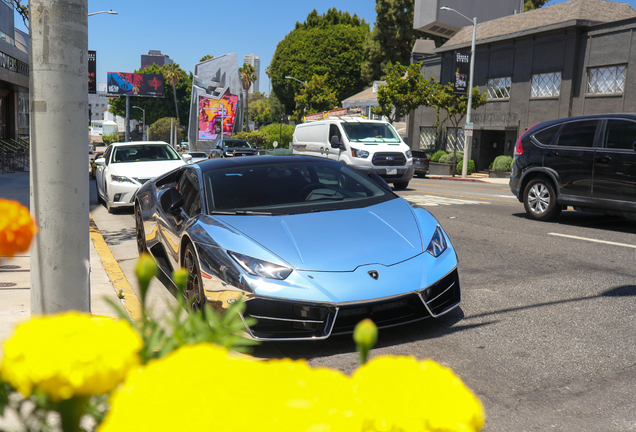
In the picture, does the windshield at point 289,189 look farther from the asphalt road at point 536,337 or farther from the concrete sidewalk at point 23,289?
the concrete sidewalk at point 23,289

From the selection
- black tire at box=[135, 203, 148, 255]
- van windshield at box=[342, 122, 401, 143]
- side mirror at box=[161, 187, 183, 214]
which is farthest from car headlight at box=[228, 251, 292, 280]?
van windshield at box=[342, 122, 401, 143]

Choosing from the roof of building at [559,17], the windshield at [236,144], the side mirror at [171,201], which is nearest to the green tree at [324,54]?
the roof of building at [559,17]

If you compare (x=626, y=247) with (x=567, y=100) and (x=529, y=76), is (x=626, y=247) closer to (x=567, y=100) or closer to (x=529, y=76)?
(x=567, y=100)

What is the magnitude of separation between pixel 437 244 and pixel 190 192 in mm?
2484

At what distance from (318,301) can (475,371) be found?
1109 millimetres

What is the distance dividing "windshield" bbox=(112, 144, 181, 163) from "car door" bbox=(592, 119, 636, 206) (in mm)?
8439

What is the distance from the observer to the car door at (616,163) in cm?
892

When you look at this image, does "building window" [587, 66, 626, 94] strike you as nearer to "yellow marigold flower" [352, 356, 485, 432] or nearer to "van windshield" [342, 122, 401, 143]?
"van windshield" [342, 122, 401, 143]

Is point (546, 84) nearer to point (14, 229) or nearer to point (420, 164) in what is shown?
point (420, 164)

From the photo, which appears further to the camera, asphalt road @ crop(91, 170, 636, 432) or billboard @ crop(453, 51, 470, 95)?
billboard @ crop(453, 51, 470, 95)

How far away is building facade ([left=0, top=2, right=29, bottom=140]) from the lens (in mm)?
25812

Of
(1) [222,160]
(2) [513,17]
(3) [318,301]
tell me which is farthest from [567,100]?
(3) [318,301]

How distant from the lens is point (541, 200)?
10320mm

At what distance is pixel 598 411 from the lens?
3.32 meters
